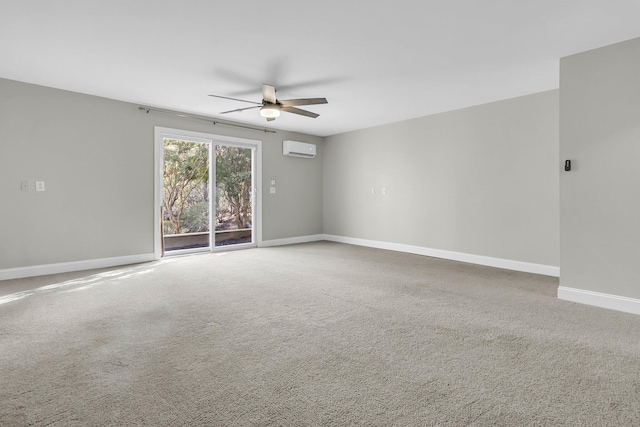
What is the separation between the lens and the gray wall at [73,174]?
170 inches

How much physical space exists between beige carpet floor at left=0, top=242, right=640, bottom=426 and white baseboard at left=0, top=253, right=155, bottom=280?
29 centimetres

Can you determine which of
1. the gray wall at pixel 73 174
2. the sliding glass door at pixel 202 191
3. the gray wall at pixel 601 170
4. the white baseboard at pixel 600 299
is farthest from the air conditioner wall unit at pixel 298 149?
the white baseboard at pixel 600 299

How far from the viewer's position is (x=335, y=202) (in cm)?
789

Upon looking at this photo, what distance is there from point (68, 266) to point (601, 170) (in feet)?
21.7

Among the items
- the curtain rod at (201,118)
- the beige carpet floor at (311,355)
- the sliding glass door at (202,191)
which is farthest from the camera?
the sliding glass door at (202,191)

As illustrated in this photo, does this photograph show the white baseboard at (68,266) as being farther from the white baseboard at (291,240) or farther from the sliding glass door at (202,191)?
the white baseboard at (291,240)

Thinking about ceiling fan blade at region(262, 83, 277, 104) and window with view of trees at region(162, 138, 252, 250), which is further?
window with view of trees at region(162, 138, 252, 250)

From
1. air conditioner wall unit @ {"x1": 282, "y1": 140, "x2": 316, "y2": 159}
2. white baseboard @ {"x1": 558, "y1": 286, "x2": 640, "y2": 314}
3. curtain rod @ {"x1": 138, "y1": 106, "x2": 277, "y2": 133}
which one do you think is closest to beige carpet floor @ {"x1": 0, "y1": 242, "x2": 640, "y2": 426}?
white baseboard @ {"x1": 558, "y1": 286, "x2": 640, "y2": 314}

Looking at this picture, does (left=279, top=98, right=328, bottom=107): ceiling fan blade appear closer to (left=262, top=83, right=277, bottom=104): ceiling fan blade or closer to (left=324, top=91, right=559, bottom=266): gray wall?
(left=262, top=83, right=277, bottom=104): ceiling fan blade

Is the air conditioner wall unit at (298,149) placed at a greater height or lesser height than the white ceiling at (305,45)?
lesser

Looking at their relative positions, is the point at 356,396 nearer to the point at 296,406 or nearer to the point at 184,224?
the point at 296,406

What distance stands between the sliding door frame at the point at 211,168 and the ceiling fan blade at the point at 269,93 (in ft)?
7.93

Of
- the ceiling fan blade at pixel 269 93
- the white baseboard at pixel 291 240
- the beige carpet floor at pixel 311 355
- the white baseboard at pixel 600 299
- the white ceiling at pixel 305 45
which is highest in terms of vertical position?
the white ceiling at pixel 305 45

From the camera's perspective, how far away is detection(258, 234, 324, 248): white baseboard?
23.4 feet
